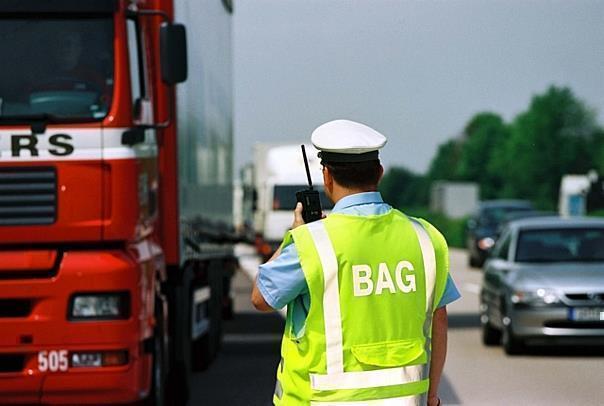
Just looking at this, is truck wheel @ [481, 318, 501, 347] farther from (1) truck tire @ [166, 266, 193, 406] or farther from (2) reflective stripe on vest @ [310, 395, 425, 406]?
(2) reflective stripe on vest @ [310, 395, 425, 406]

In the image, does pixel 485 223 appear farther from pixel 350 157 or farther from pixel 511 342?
pixel 350 157

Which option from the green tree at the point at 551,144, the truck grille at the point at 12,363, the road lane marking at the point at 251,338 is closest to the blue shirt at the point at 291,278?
the truck grille at the point at 12,363

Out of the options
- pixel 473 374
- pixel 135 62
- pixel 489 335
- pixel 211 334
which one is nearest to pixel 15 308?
pixel 135 62

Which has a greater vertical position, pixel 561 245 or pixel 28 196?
pixel 28 196

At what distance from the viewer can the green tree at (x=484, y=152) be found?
170600 mm

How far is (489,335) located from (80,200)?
9395 mm

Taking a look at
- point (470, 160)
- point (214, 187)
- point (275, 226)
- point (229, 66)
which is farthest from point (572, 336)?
point (470, 160)

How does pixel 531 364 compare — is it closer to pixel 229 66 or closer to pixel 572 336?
pixel 572 336

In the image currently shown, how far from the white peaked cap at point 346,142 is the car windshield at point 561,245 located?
12946 millimetres

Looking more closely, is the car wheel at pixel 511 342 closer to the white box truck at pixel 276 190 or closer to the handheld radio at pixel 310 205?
the handheld radio at pixel 310 205

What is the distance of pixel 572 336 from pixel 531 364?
0.56 meters

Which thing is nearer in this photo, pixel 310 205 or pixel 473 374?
pixel 310 205

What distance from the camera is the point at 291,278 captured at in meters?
4.76

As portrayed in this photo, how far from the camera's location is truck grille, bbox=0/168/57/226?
983cm
